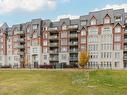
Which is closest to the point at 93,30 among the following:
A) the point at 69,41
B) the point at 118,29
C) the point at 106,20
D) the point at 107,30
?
the point at 107,30

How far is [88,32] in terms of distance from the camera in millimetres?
97188

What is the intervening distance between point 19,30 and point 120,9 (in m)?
48.1

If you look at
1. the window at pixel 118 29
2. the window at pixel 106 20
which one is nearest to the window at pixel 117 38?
the window at pixel 118 29

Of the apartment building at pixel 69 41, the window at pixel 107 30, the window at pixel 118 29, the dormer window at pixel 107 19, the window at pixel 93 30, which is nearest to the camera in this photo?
the window at pixel 118 29

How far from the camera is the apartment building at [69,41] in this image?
296 ft

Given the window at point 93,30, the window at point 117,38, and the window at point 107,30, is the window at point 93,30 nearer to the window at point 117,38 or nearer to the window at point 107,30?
the window at point 107,30

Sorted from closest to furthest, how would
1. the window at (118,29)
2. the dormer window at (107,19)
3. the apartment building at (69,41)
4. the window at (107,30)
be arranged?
the window at (118,29) < the apartment building at (69,41) < the window at (107,30) < the dormer window at (107,19)

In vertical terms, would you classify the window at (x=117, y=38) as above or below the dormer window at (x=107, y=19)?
below

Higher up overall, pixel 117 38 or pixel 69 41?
pixel 117 38

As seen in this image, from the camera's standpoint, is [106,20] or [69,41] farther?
[69,41]

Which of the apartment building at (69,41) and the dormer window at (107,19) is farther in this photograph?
the dormer window at (107,19)

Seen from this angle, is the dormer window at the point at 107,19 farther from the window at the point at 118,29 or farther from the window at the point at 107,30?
the window at the point at 118,29

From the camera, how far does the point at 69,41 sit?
10131 centimetres

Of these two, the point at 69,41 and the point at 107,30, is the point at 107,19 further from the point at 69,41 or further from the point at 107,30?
the point at 69,41
